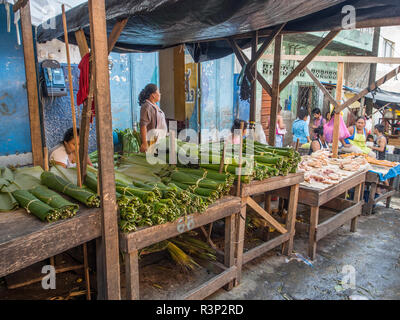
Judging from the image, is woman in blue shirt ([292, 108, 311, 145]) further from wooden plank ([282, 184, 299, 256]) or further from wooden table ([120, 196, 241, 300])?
wooden table ([120, 196, 241, 300])

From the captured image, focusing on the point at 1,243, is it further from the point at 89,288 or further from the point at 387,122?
the point at 387,122

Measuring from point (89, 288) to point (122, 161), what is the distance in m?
1.58

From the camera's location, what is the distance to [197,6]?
3.37m

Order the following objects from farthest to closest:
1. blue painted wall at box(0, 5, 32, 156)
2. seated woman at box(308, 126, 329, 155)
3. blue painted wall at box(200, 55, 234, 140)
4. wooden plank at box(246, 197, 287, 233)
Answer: blue painted wall at box(200, 55, 234, 140)
seated woman at box(308, 126, 329, 155)
blue painted wall at box(0, 5, 32, 156)
wooden plank at box(246, 197, 287, 233)

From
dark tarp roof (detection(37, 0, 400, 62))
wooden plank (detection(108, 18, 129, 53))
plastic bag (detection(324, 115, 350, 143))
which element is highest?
dark tarp roof (detection(37, 0, 400, 62))

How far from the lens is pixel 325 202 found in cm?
454

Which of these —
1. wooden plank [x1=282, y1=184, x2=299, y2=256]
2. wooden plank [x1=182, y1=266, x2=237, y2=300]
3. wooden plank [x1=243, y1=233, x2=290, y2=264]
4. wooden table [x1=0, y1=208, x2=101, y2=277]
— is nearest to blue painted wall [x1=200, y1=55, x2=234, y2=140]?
wooden plank [x1=282, y1=184, x2=299, y2=256]

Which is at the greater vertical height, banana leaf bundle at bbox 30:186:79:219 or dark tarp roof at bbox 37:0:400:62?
dark tarp roof at bbox 37:0:400:62

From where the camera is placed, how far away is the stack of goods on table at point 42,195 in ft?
7.03

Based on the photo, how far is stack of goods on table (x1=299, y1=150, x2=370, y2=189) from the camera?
457 centimetres

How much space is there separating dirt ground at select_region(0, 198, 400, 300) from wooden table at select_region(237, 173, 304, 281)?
28 centimetres

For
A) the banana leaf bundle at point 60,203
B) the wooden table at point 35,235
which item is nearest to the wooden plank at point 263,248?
the wooden table at point 35,235
